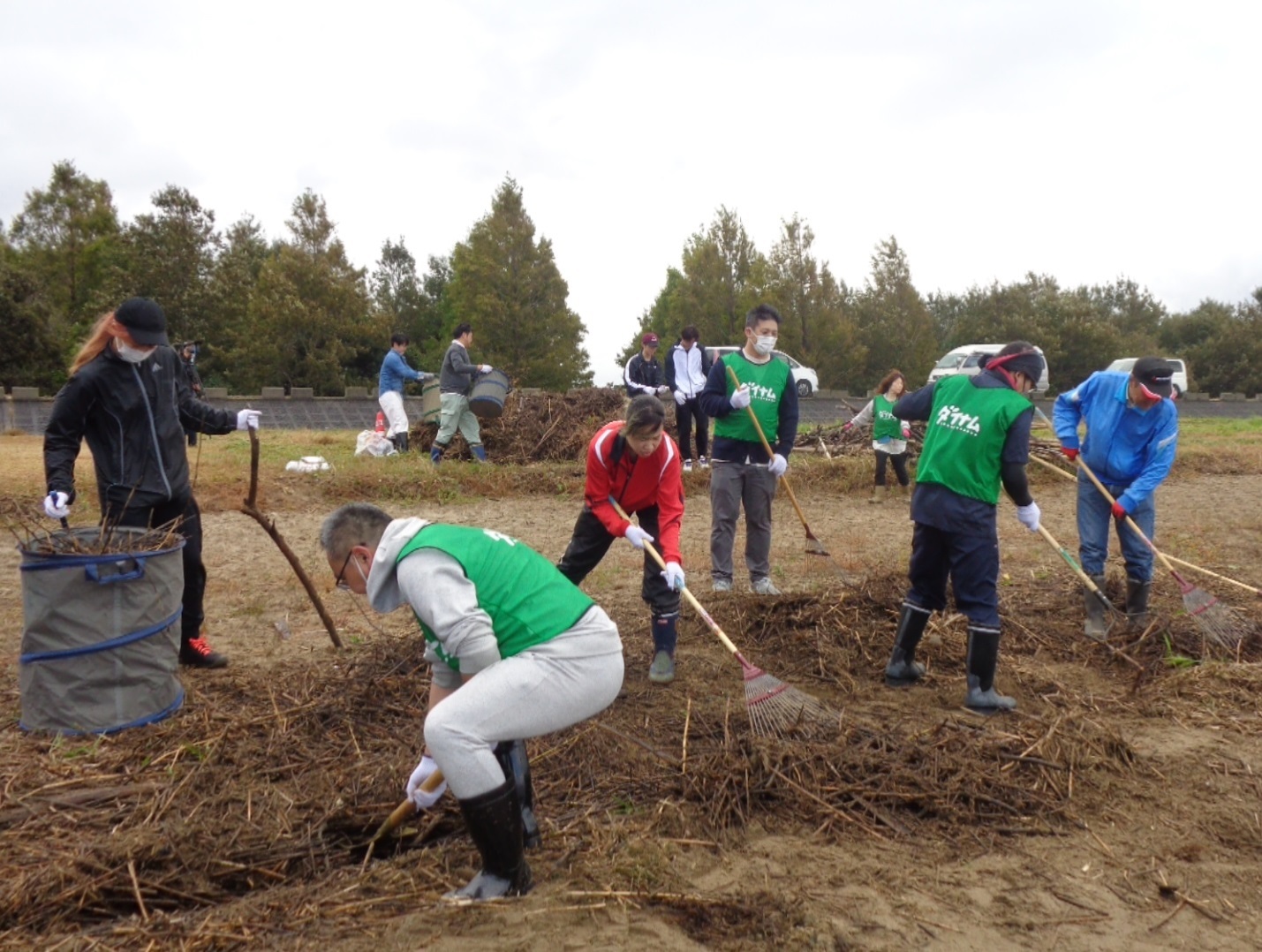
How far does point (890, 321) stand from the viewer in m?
34.5

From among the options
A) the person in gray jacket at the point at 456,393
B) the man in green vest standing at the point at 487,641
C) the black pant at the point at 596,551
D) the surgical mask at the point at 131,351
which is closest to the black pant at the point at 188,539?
the surgical mask at the point at 131,351

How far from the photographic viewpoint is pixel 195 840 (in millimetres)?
3133

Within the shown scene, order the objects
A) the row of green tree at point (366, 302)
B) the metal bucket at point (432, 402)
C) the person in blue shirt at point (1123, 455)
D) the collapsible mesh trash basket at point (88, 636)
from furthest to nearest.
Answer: the row of green tree at point (366, 302) → the metal bucket at point (432, 402) → the person in blue shirt at point (1123, 455) → the collapsible mesh trash basket at point (88, 636)

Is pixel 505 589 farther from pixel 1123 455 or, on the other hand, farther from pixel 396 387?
pixel 396 387

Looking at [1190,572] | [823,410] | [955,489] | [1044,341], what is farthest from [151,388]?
[1044,341]

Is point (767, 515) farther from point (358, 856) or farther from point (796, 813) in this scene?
point (358, 856)

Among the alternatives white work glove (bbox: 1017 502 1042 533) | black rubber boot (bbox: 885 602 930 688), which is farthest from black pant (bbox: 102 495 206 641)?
white work glove (bbox: 1017 502 1042 533)

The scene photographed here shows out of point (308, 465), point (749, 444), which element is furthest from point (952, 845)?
point (308, 465)

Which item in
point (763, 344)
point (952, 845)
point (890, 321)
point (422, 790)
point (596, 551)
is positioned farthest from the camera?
point (890, 321)

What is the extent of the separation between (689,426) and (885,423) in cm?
→ 233

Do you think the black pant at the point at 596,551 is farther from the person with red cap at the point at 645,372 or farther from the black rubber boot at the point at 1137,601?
the person with red cap at the point at 645,372

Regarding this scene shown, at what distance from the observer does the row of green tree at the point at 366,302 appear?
26766 millimetres

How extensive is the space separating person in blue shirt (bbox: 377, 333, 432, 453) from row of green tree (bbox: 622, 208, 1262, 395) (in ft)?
59.9

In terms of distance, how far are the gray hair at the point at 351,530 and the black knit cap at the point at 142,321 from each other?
2027mm
